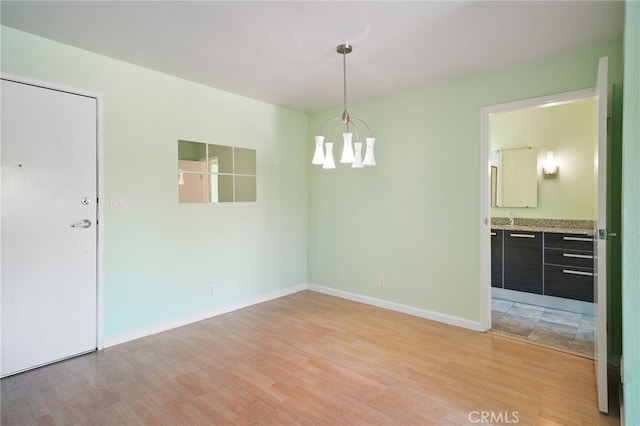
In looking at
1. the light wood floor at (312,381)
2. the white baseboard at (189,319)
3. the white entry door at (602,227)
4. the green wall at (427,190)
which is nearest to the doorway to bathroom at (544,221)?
the green wall at (427,190)

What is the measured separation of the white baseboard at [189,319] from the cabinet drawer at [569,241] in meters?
3.24

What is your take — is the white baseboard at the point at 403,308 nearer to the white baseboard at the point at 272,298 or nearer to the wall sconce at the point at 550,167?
the white baseboard at the point at 272,298

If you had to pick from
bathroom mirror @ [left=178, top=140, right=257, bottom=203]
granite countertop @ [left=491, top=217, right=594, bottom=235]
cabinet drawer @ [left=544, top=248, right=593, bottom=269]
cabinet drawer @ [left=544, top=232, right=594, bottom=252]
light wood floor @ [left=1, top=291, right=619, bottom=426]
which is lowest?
light wood floor @ [left=1, top=291, right=619, bottom=426]

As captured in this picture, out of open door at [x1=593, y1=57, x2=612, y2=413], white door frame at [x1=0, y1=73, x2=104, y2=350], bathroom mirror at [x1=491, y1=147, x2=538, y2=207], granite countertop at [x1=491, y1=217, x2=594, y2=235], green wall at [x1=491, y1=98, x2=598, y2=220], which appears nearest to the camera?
open door at [x1=593, y1=57, x2=612, y2=413]

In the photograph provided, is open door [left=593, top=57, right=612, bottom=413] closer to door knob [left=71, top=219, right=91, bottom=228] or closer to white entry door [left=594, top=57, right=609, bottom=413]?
white entry door [left=594, top=57, right=609, bottom=413]

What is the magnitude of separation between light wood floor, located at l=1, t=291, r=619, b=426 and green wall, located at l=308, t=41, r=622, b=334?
0.61m

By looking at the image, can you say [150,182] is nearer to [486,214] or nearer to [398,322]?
[398,322]

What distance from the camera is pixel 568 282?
3.89 meters

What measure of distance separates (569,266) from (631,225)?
2832 millimetres

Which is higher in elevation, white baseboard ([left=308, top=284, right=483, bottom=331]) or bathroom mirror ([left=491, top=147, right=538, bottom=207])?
bathroom mirror ([left=491, top=147, right=538, bottom=207])

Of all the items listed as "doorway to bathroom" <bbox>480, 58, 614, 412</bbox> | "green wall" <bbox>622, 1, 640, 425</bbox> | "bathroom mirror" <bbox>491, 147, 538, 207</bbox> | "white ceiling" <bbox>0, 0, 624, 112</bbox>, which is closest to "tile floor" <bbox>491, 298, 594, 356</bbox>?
"doorway to bathroom" <bbox>480, 58, 614, 412</bbox>

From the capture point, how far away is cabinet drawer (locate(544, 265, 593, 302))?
376cm

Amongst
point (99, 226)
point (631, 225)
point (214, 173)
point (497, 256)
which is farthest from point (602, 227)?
point (99, 226)

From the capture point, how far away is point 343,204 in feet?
14.8
